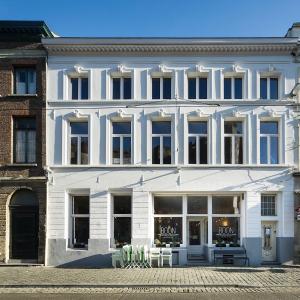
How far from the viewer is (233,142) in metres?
24.3

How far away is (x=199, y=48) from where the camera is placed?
2414 centimetres

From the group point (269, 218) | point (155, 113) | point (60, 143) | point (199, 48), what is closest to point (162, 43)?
point (199, 48)

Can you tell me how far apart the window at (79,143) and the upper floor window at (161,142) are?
3230 mm

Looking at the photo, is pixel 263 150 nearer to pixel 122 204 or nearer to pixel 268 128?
pixel 268 128

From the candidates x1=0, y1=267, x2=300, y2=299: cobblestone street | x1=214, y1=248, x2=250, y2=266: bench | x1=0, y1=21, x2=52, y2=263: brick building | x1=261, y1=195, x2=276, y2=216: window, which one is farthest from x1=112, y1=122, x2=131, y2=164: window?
x1=261, y1=195, x2=276, y2=216: window

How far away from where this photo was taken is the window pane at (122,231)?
2406cm

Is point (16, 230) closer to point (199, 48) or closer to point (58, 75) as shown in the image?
point (58, 75)

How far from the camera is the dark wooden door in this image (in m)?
24.0

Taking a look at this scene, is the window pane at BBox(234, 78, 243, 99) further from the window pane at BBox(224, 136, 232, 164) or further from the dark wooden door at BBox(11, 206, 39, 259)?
the dark wooden door at BBox(11, 206, 39, 259)

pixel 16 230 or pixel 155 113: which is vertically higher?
pixel 155 113

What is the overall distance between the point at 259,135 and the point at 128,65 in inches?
279

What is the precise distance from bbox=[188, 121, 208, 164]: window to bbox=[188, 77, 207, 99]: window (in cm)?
130

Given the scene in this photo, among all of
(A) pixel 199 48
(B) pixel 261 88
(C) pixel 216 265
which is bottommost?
(C) pixel 216 265

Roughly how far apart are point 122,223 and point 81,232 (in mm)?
2009
